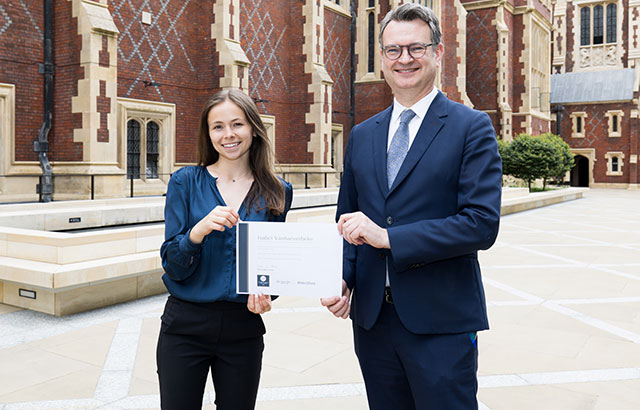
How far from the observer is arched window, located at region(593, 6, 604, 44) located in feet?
145

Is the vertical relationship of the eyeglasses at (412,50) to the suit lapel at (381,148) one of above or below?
above

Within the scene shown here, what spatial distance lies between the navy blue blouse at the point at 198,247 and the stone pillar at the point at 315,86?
59.7 feet

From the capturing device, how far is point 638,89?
1550 inches

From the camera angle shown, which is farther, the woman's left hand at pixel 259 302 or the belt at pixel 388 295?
the woman's left hand at pixel 259 302

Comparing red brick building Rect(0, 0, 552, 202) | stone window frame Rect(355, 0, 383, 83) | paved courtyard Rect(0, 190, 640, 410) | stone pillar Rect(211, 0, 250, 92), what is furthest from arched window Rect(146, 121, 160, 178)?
Answer: stone window frame Rect(355, 0, 383, 83)

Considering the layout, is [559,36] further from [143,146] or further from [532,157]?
[143,146]

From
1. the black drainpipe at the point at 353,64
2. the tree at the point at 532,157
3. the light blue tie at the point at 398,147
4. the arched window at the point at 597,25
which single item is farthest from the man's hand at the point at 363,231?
the arched window at the point at 597,25

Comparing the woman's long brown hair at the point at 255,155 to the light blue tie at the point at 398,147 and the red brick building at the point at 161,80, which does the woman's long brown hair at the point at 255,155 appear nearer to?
the light blue tie at the point at 398,147

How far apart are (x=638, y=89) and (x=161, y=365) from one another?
4504 centimetres

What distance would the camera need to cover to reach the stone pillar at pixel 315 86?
20.2m

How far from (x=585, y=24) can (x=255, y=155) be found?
5065 centimetres

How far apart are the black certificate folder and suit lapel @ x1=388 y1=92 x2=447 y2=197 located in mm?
547

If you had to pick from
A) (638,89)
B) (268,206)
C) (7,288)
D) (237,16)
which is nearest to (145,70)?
(237,16)

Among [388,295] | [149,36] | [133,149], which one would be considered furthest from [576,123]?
[388,295]
